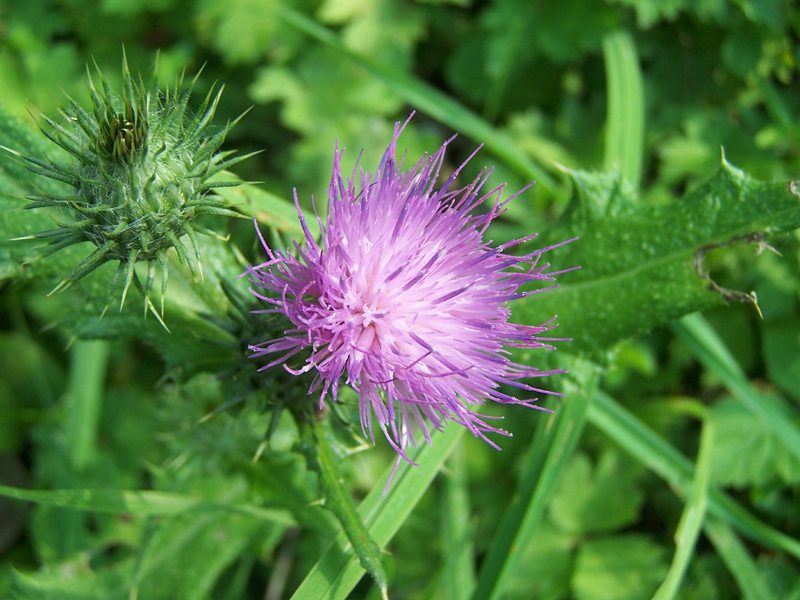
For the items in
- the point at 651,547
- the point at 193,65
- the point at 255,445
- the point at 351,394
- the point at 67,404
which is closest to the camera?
the point at 351,394

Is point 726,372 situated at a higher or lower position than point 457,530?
higher

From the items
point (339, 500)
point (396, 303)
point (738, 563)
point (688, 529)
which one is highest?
point (396, 303)

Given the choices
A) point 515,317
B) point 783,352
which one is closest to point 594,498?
point 783,352

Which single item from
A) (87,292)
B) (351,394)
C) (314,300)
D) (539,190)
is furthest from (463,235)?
(539,190)

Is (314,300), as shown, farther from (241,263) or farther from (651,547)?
(651,547)

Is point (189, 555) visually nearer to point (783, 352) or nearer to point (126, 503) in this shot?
point (126, 503)

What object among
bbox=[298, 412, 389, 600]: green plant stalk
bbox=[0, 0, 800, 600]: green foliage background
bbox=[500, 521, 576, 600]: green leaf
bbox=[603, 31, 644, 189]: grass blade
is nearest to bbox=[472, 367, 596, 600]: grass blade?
bbox=[0, 0, 800, 600]: green foliage background

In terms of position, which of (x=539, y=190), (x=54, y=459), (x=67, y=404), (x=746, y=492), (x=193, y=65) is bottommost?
(x=54, y=459)
